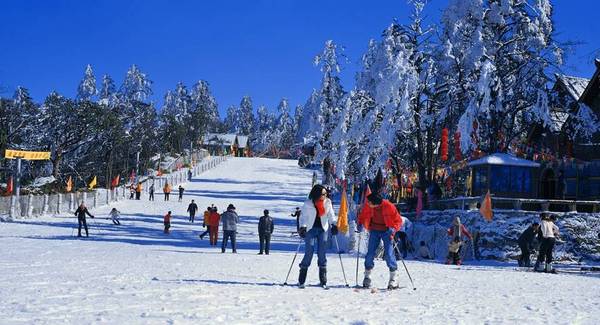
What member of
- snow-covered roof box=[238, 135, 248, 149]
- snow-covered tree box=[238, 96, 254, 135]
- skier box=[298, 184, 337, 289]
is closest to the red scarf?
skier box=[298, 184, 337, 289]

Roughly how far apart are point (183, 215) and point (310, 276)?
1026 inches

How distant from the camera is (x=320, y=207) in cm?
941

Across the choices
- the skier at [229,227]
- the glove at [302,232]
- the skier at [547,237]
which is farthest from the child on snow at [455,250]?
the glove at [302,232]

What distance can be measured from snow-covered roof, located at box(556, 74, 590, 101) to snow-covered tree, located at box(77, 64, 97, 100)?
92.0 meters

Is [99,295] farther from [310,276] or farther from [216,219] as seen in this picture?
[216,219]

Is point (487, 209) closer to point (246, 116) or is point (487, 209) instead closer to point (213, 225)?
point (213, 225)

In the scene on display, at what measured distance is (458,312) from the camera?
22.7 feet

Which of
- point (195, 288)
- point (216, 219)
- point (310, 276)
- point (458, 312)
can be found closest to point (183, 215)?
point (216, 219)

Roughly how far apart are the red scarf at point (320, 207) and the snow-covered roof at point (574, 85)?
2444 cm

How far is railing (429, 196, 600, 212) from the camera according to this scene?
71.1ft

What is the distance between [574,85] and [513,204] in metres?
12.6

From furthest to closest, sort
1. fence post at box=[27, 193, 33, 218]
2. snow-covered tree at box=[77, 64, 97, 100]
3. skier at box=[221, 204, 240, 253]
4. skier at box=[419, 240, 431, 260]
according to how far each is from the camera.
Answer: snow-covered tree at box=[77, 64, 97, 100] → fence post at box=[27, 193, 33, 218] → skier at box=[419, 240, 431, 260] → skier at box=[221, 204, 240, 253]

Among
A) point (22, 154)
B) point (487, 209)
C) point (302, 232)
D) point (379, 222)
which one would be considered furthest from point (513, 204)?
point (22, 154)

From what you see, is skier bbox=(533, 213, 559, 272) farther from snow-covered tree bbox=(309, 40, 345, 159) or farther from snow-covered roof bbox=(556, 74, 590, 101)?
snow-covered tree bbox=(309, 40, 345, 159)
